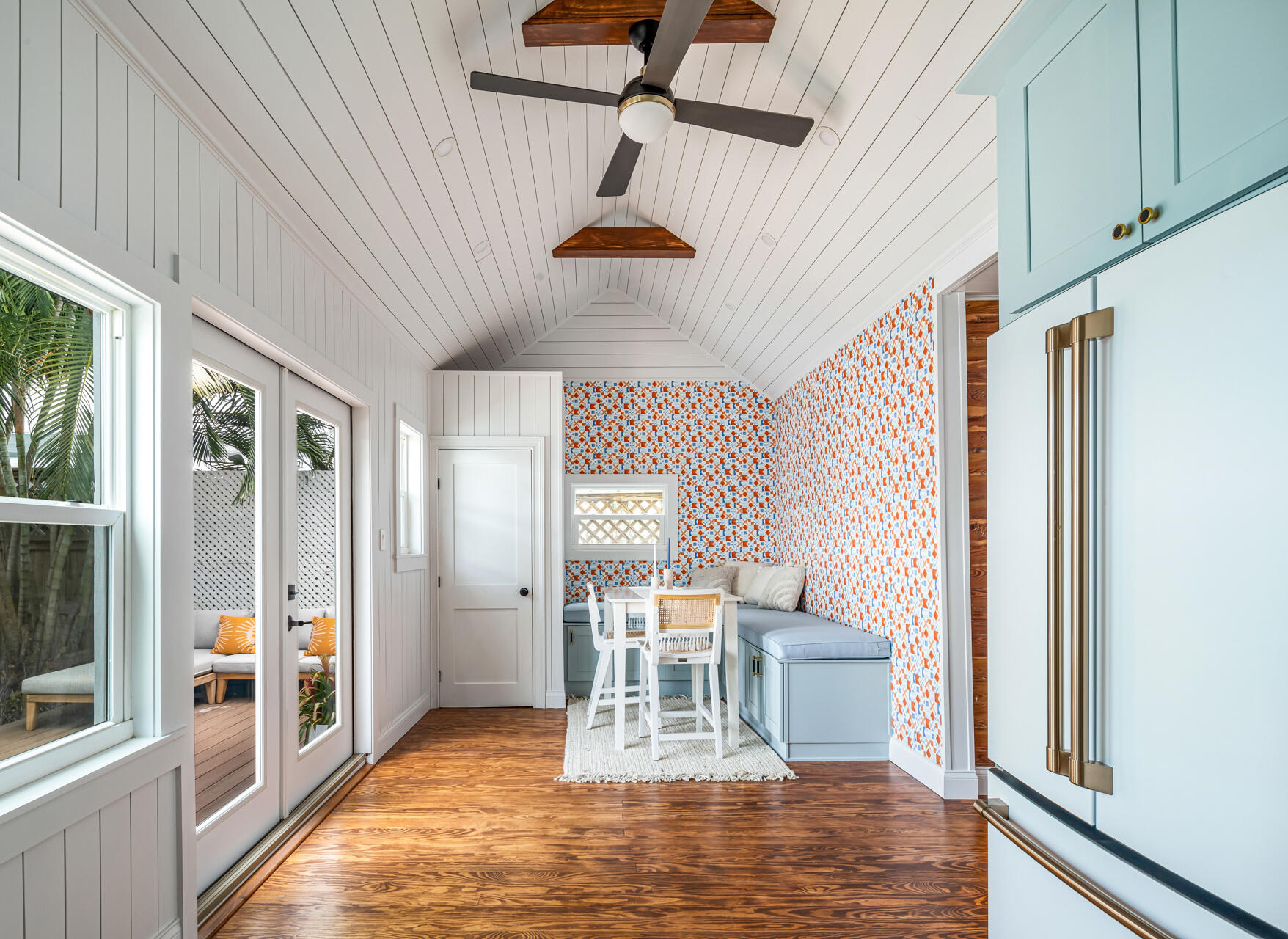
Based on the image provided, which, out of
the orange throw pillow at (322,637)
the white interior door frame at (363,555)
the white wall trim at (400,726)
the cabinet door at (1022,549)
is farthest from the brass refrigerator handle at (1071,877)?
the white wall trim at (400,726)

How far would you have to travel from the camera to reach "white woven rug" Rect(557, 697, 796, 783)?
391 cm

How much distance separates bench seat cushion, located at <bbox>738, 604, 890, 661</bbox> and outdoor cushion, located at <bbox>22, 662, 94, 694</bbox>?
3.17 metres

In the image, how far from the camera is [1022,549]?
1576 millimetres

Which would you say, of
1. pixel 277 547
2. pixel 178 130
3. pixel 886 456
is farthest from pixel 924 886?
pixel 178 130

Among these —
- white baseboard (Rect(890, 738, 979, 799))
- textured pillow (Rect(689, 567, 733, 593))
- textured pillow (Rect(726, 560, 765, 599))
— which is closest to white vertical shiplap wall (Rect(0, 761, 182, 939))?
white baseboard (Rect(890, 738, 979, 799))

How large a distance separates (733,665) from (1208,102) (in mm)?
3943

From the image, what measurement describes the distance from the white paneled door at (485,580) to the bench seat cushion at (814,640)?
5.67ft

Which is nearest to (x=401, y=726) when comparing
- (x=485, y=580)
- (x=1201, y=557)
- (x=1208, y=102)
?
(x=485, y=580)

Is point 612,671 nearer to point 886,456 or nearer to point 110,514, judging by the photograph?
point 886,456

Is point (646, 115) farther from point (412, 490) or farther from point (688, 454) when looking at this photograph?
point (688, 454)

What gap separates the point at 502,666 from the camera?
5.62m

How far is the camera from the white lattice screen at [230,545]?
2523mm

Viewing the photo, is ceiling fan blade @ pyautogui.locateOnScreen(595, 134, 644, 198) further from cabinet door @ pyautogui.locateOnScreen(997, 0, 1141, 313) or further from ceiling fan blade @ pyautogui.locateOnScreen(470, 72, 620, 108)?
cabinet door @ pyautogui.locateOnScreen(997, 0, 1141, 313)

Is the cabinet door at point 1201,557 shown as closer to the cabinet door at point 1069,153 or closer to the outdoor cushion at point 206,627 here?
the cabinet door at point 1069,153
